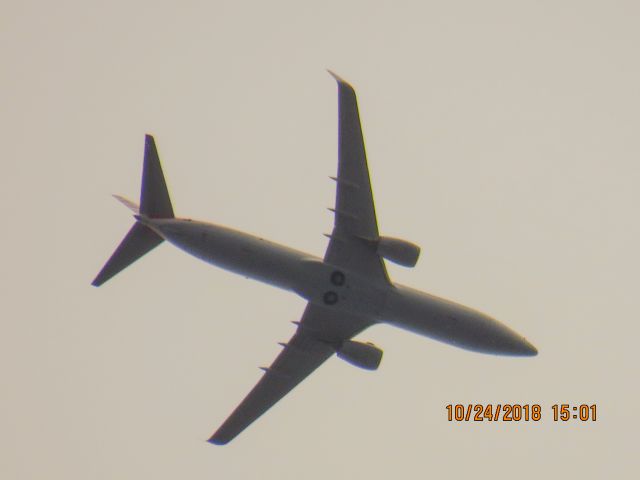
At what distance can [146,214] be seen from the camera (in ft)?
171

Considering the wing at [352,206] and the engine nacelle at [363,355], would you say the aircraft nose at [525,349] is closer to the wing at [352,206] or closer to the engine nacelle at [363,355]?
the engine nacelle at [363,355]

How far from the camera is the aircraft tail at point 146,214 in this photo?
52.2 m

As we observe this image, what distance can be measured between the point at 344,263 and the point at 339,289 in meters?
1.12

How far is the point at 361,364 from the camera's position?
56438 mm

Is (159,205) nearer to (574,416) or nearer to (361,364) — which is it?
(361,364)

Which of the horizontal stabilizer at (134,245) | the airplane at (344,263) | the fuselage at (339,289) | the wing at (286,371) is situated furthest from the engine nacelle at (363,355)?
the horizontal stabilizer at (134,245)

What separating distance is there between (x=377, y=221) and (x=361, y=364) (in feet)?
23.7

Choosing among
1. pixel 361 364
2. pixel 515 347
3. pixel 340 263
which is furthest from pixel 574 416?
pixel 340 263

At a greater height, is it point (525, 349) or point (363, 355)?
point (525, 349)

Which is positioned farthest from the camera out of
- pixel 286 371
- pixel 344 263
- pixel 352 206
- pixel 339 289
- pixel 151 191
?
pixel 286 371

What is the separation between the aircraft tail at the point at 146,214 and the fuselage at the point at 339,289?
2.82 feet

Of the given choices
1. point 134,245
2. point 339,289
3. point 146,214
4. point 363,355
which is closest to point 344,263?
point 339,289

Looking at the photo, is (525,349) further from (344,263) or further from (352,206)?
(352,206)

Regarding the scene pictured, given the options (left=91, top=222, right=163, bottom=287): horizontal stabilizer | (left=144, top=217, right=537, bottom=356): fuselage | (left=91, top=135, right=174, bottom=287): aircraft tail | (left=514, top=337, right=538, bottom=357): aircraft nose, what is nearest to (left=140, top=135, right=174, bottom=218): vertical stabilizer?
(left=91, top=135, right=174, bottom=287): aircraft tail
